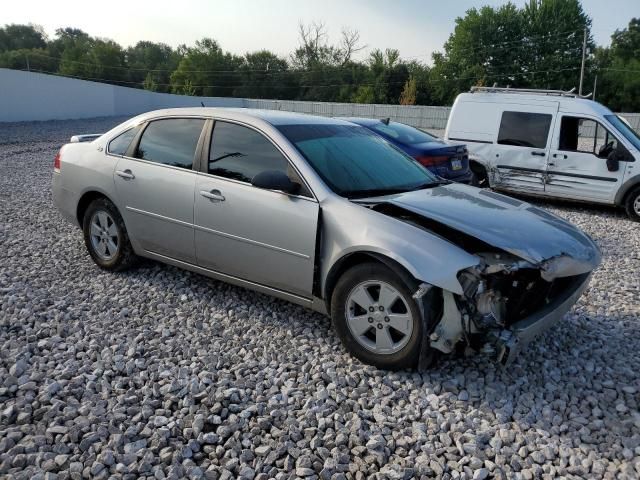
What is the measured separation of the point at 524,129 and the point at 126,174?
A: 24.5ft

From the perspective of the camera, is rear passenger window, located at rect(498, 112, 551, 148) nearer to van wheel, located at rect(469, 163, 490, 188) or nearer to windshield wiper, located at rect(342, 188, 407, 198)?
van wheel, located at rect(469, 163, 490, 188)

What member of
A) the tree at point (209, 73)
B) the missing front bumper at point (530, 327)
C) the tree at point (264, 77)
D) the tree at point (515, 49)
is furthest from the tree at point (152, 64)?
the missing front bumper at point (530, 327)

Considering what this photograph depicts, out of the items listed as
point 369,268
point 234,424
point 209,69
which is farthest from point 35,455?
point 209,69

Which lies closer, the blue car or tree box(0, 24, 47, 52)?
the blue car

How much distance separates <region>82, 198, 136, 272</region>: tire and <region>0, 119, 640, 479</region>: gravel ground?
0.99 feet

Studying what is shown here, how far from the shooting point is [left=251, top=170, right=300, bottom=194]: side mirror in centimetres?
388

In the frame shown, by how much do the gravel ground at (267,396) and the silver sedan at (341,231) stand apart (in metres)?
0.35

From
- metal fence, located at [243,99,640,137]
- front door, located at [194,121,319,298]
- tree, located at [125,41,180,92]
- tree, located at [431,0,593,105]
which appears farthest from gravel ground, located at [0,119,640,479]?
tree, located at [125,41,180,92]

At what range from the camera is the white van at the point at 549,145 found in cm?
900

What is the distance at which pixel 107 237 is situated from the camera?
5.41 meters

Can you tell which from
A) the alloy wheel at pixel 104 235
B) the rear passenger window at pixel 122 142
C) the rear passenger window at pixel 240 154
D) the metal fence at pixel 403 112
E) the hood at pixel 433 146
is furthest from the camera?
the metal fence at pixel 403 112

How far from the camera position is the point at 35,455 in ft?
9.02

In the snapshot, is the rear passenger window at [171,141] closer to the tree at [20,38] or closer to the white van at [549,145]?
the white van at [549,145]

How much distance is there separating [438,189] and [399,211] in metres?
0.80
